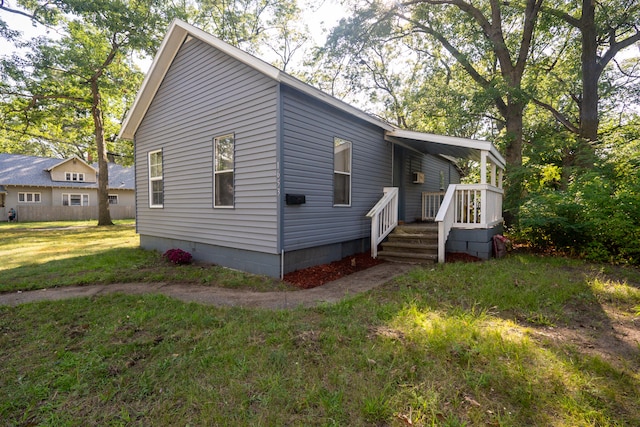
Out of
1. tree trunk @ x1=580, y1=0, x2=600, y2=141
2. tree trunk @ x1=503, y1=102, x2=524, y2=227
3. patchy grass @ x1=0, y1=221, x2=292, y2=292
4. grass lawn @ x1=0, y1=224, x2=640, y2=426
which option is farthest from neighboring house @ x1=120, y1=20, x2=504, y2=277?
tree trunk @ x1=580, y1=0, x2=600, y2=141

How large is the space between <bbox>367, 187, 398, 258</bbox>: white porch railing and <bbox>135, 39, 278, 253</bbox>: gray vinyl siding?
2.82 meters

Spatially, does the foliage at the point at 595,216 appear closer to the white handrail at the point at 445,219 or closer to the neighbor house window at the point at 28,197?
the white handrail at the point at 445,219

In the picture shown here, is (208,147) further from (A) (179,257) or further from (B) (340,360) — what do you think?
(B) (340,360)

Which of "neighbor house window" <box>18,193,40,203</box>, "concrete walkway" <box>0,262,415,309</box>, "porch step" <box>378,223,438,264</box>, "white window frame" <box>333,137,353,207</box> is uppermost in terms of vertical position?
"white window frame" <box>333,137,353,207</box>

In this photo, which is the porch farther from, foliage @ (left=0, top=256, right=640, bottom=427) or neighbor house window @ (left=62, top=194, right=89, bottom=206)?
neighbor house window @ (left=62, top=194, right=89, bottom=206)

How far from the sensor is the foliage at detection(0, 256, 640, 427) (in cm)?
196

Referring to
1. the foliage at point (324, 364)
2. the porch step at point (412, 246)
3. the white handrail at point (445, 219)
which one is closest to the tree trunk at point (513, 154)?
the white handrail at point (445, 219)

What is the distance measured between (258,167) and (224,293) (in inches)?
96.7

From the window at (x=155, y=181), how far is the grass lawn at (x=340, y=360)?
188 inches

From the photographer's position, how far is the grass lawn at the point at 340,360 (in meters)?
1.97

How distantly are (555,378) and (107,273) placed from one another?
23.4 feet

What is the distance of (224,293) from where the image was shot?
4730 millimetres

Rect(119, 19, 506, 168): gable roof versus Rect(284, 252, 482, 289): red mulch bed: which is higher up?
Rect(119, 19, 506, 168): gable roof

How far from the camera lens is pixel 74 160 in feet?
79.8
